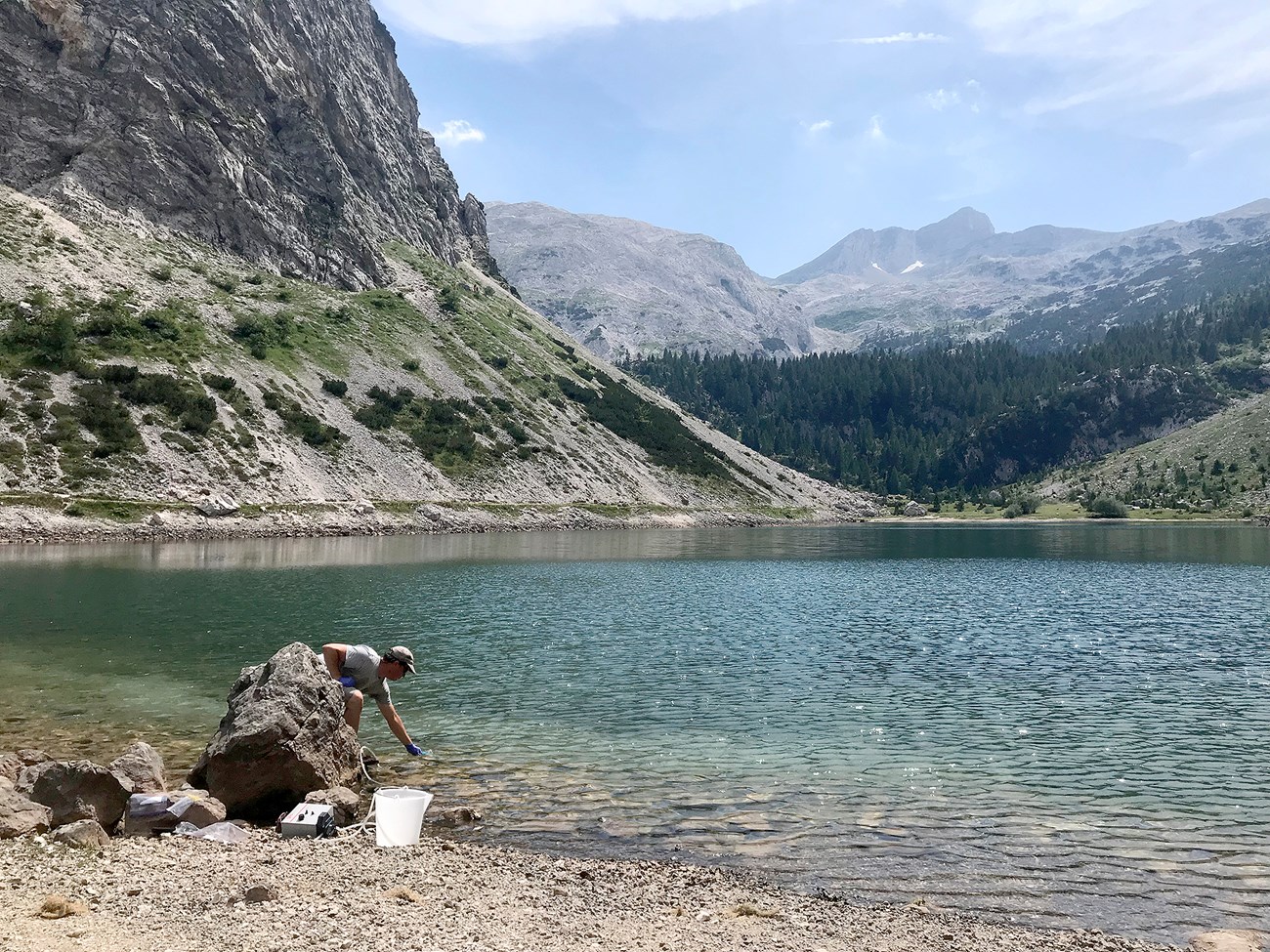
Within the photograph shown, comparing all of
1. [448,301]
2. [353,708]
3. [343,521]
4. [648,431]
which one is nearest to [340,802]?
[353,708]

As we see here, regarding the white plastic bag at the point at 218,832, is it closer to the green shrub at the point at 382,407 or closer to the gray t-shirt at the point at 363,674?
the gray t-shirt at the point at 363,674

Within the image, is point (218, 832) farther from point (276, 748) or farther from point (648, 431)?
point (648, 431)

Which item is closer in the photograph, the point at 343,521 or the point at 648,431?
the point at 343,521

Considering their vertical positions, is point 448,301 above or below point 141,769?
above

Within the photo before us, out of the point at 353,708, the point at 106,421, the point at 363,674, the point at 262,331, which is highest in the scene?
the point at 262,331

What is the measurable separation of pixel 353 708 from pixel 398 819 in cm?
629

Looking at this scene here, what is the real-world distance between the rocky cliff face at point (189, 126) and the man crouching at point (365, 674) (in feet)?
502

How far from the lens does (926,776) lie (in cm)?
1966

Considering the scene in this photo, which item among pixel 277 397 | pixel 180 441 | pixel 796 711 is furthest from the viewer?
pixel 277 397

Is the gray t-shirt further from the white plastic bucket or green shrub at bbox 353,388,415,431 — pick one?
green shrub at bbox 353,388,415,431

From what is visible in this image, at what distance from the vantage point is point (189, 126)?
510 ft

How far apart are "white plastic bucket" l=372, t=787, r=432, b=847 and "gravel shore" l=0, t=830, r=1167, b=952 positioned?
40 centimetres

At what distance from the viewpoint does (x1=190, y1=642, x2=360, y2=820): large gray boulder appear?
1706 centimetres

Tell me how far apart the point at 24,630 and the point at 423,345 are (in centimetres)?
13413
